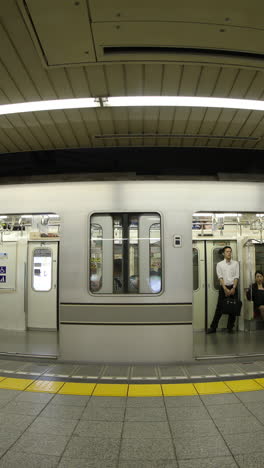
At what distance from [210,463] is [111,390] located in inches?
58.0

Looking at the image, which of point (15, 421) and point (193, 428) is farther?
point (15, 421)

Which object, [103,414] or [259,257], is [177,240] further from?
[259,257]

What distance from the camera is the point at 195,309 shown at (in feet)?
21.2

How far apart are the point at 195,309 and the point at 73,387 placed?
3720 millimetres

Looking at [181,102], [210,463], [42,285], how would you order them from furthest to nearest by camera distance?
[42,285] < [181,102] < [210,463]

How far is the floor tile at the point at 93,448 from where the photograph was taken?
7.12 feet

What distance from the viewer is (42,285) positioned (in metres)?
6.67

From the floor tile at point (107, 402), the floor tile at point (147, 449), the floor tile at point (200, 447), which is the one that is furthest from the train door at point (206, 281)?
the floor tile at point (147, 449)

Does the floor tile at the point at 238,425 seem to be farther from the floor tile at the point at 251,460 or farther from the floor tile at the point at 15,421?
the floor tile at the point at 15,421

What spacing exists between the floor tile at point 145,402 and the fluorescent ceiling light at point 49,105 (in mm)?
3437

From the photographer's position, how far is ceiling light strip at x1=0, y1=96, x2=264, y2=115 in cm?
345

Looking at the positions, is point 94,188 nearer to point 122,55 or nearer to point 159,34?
point 122,55

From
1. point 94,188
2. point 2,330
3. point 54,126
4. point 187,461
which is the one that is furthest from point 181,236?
point 2,330

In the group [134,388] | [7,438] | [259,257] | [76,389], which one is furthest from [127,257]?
[259,257]
